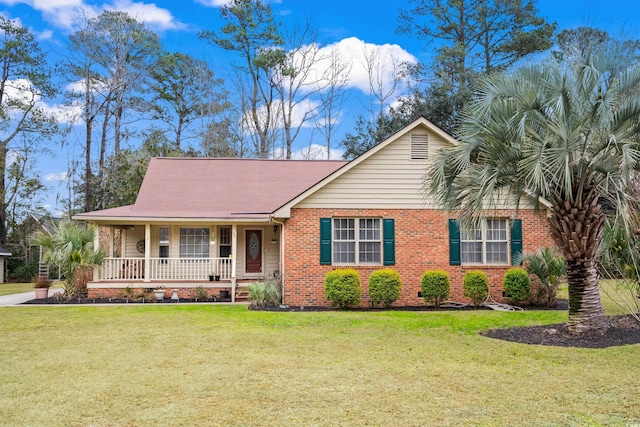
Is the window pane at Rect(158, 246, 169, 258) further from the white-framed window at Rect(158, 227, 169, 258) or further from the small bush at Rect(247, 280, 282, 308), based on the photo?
the small bush at Rect(247, 280, 282, 308)

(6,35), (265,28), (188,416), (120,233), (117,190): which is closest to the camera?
(188,416)

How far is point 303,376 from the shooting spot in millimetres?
6914

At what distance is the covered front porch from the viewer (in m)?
17.1

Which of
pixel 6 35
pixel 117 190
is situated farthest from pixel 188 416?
pixel 6 35

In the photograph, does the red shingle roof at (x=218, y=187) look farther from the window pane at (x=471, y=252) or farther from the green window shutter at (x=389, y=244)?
the window pane at (x=471, y=252)

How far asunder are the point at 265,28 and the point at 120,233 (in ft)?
71.0

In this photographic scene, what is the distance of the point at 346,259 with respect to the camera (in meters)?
15.1

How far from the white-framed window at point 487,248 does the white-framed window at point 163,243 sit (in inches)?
393

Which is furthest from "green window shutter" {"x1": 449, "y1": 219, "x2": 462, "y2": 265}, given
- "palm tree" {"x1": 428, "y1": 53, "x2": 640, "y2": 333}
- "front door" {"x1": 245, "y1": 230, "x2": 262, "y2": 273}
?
"front door" {"x1": 245, "y1": 230, "x2": 262, "y2": 273}

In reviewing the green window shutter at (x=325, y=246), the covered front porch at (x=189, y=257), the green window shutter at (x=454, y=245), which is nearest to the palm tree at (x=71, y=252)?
the covered front porch at (x=189, y=257)

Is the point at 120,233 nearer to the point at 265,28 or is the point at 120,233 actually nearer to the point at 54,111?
the point at 54,111

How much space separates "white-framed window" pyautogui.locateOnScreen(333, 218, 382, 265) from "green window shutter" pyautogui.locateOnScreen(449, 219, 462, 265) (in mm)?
1989

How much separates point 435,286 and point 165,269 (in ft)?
29.8

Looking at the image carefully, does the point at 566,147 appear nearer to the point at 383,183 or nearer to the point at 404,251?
the point at 383,183
